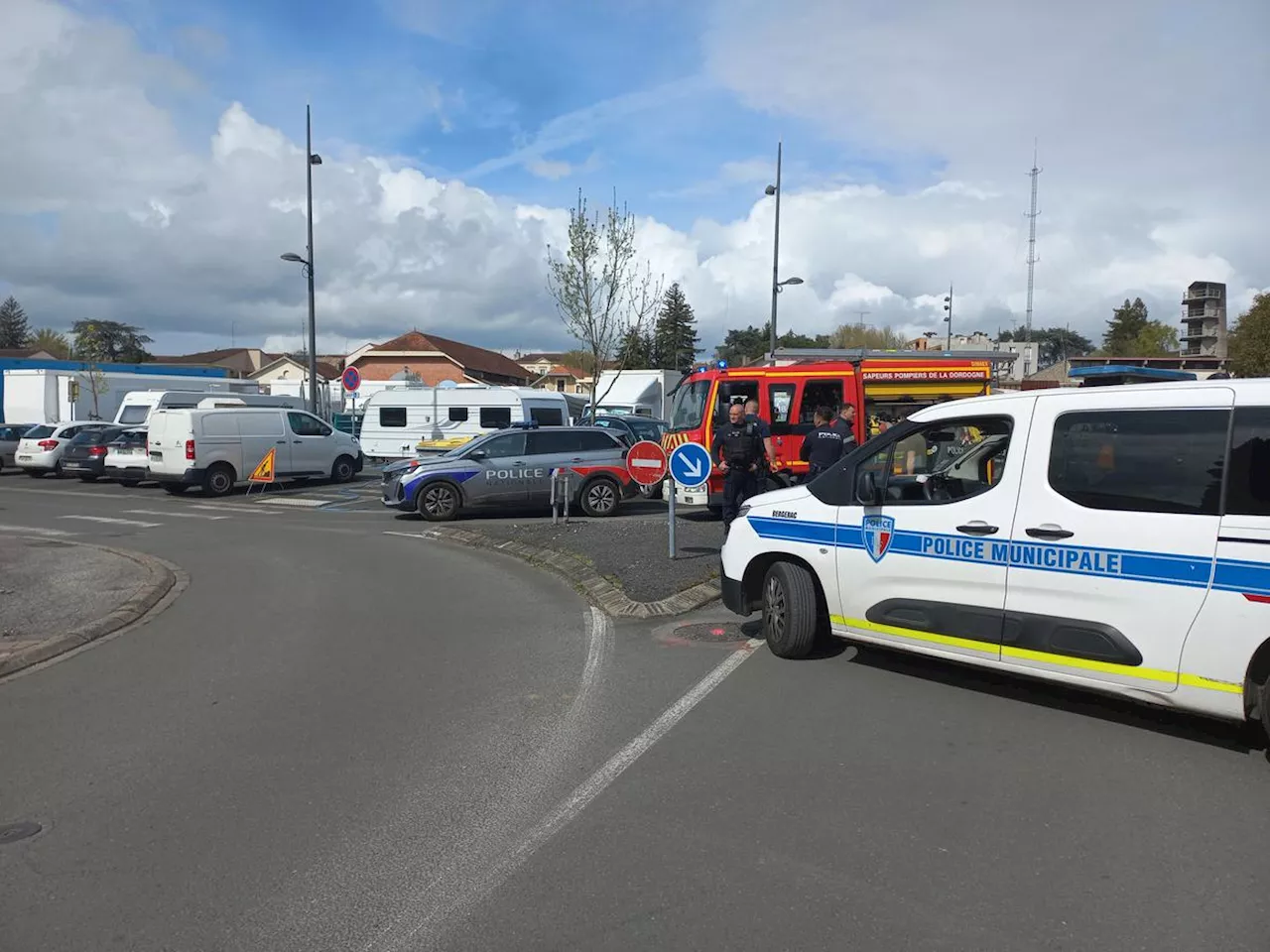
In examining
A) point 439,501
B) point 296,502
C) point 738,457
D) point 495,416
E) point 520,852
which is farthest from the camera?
point 495,416

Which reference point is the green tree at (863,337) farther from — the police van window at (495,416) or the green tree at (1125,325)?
the green tree at (1125,325)

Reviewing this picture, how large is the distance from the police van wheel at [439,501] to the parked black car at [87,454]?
1292 centimetres

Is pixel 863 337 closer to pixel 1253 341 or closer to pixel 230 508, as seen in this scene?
pixel 1253 341

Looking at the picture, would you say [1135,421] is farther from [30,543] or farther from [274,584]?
[30,543]

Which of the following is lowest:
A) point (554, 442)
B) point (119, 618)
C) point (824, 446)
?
point (119, 618)

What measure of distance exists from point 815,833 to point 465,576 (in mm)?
7268

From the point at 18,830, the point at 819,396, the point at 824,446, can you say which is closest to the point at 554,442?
the point at 819,396

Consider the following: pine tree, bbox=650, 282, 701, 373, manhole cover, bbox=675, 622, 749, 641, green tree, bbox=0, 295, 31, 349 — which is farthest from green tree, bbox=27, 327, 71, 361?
manhole cover, bbox=675, 622, 749, 641

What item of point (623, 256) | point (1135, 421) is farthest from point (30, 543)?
point (623, 256)

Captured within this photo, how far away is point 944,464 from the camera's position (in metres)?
6.74

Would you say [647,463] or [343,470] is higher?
[647,463]

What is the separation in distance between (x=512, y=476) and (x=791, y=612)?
395 inches

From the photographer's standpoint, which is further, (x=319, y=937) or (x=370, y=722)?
(x=370, y=722)

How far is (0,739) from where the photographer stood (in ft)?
17.4
